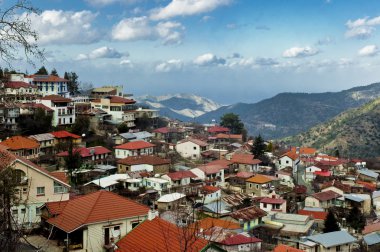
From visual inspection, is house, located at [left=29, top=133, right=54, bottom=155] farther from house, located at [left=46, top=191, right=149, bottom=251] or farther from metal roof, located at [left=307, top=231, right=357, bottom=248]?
metal roof, located at [left=307, top=231, right=357, bottom=248]

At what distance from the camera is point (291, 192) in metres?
37.8

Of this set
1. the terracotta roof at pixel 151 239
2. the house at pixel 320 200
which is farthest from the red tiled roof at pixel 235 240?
the house at pixel 320 200

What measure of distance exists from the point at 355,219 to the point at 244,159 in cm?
1361

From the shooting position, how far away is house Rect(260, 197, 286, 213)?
1243 inches

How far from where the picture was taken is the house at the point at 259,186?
118 feet

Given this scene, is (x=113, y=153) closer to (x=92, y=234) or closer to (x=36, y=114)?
(x=36, y=114)

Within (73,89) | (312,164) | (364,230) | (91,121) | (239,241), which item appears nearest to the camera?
(239,241)

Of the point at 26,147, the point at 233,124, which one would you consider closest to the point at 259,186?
the point at 26,147

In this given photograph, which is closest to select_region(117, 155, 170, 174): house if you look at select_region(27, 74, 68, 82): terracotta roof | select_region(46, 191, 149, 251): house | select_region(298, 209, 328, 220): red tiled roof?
select_region(298, 209, 328, 220): red tiled roof

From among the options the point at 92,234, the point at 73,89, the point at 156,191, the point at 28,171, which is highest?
the point at 73,89

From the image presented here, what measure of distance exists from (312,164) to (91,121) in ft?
85.7

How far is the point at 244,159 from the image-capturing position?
1684 inches

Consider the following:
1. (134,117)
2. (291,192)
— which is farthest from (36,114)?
(291,192)

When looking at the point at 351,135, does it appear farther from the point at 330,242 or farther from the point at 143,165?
the point at 330,242
